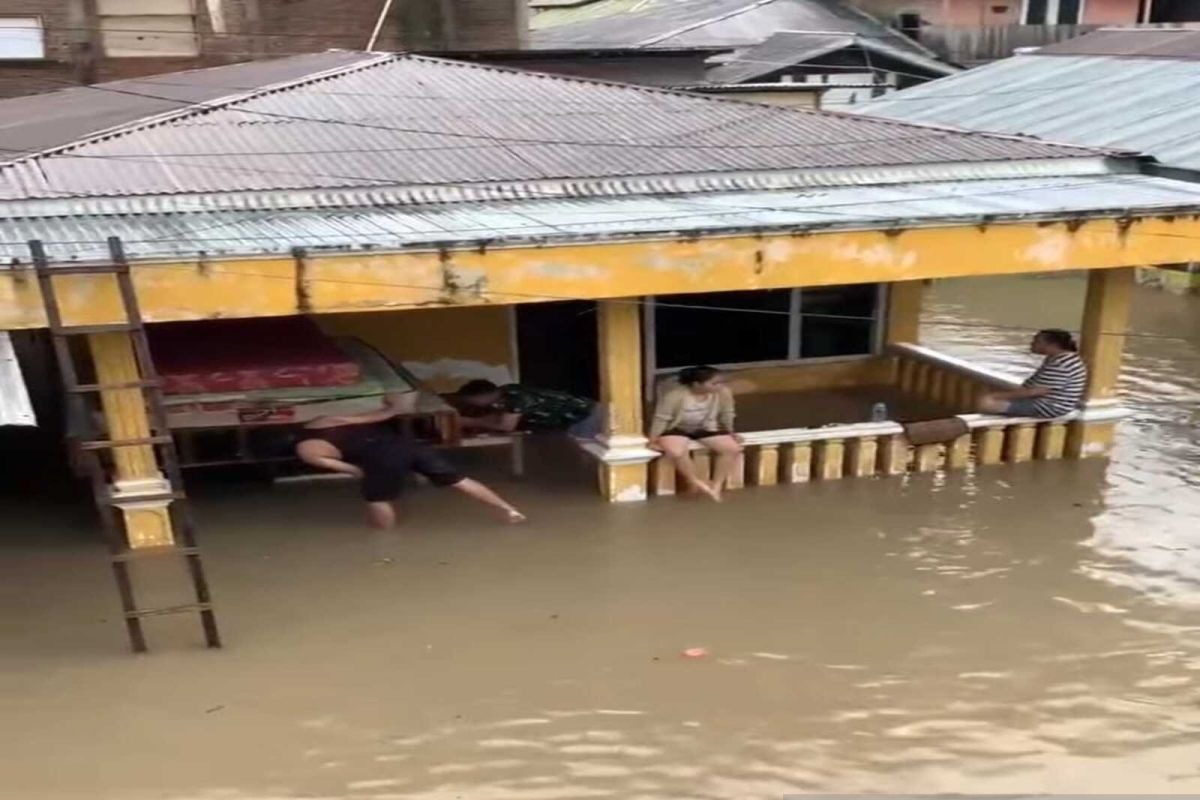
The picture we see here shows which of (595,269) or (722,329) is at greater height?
(595,269)

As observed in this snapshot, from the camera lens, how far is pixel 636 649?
21.0 feet

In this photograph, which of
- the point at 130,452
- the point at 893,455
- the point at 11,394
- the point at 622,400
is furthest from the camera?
the point at 893,455

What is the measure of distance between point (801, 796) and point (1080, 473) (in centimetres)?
527

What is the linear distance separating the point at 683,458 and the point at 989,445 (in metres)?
2.86

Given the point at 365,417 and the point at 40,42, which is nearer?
the point at 365,417

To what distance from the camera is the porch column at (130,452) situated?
6.98m

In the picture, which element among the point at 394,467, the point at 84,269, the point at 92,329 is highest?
the point at 84,269

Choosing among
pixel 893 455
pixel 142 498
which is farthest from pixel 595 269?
pixel 142 498

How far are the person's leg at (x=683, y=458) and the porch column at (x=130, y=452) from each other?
3.62m

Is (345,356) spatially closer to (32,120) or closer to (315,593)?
(315,593)

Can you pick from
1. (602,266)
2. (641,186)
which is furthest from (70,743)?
(641,186)

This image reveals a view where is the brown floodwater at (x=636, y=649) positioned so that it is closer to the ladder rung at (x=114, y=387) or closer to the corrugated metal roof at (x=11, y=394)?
the corrugated metal roof at (x=11, y=394)

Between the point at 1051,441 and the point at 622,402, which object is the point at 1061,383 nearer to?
the point at 1051,441

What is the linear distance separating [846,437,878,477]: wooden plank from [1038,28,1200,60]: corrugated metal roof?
28.5 feet
